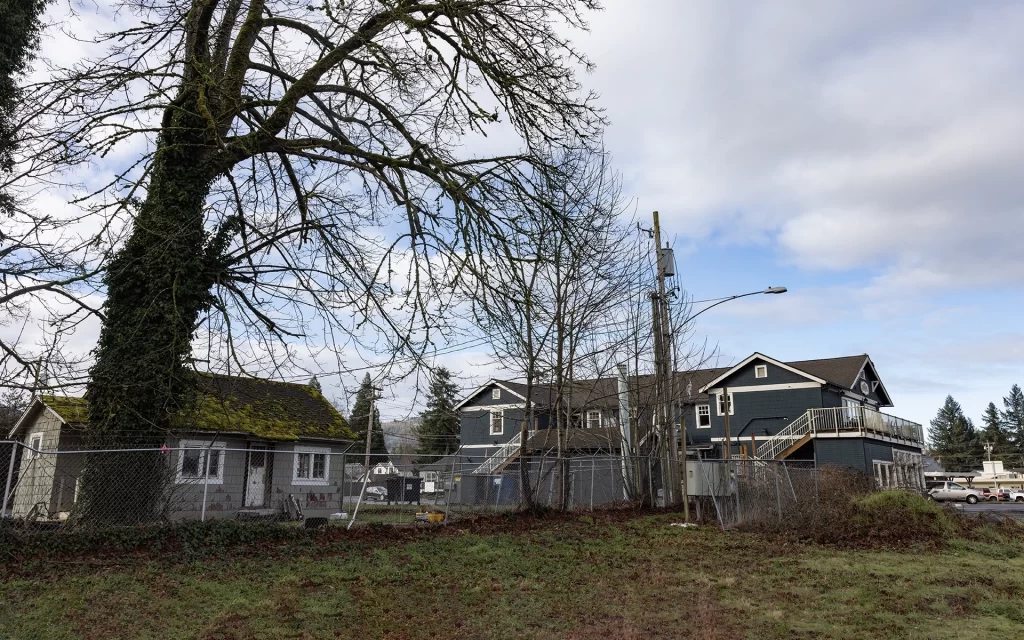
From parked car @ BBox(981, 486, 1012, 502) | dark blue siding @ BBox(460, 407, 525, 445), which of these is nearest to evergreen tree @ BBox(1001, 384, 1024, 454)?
parked car @ BBox(981, 486, 1012, 502)

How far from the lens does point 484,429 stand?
44.5 m

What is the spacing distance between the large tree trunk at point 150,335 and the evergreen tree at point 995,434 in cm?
11708

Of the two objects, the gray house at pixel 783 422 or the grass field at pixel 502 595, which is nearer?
the grass field at pixel 502 595

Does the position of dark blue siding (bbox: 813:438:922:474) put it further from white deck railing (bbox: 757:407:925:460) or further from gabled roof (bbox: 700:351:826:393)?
gabled roof (bbox: 700:351:826:393)

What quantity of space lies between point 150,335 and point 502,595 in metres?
7.44

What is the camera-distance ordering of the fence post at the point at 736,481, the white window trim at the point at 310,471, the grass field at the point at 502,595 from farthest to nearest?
the white window trim at the point at 310,471 < the fence post at the point at 736,481 < the grass field at the point at 502,595

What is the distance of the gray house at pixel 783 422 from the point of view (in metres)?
36.2

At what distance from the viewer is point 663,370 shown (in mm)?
19922

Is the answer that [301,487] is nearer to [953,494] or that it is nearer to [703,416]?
[703,416]

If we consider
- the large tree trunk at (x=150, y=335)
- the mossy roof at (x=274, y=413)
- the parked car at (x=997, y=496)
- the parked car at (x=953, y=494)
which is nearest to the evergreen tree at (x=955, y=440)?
the parked car at (x=997, y=496)

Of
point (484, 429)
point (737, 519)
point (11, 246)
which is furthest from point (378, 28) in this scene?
point (484, 429)

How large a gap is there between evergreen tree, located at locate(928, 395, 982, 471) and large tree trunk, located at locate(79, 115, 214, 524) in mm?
112775

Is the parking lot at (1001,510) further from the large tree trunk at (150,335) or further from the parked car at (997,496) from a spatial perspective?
the large tree trunk at (150,335)

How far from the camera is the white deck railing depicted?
36.0 metres
